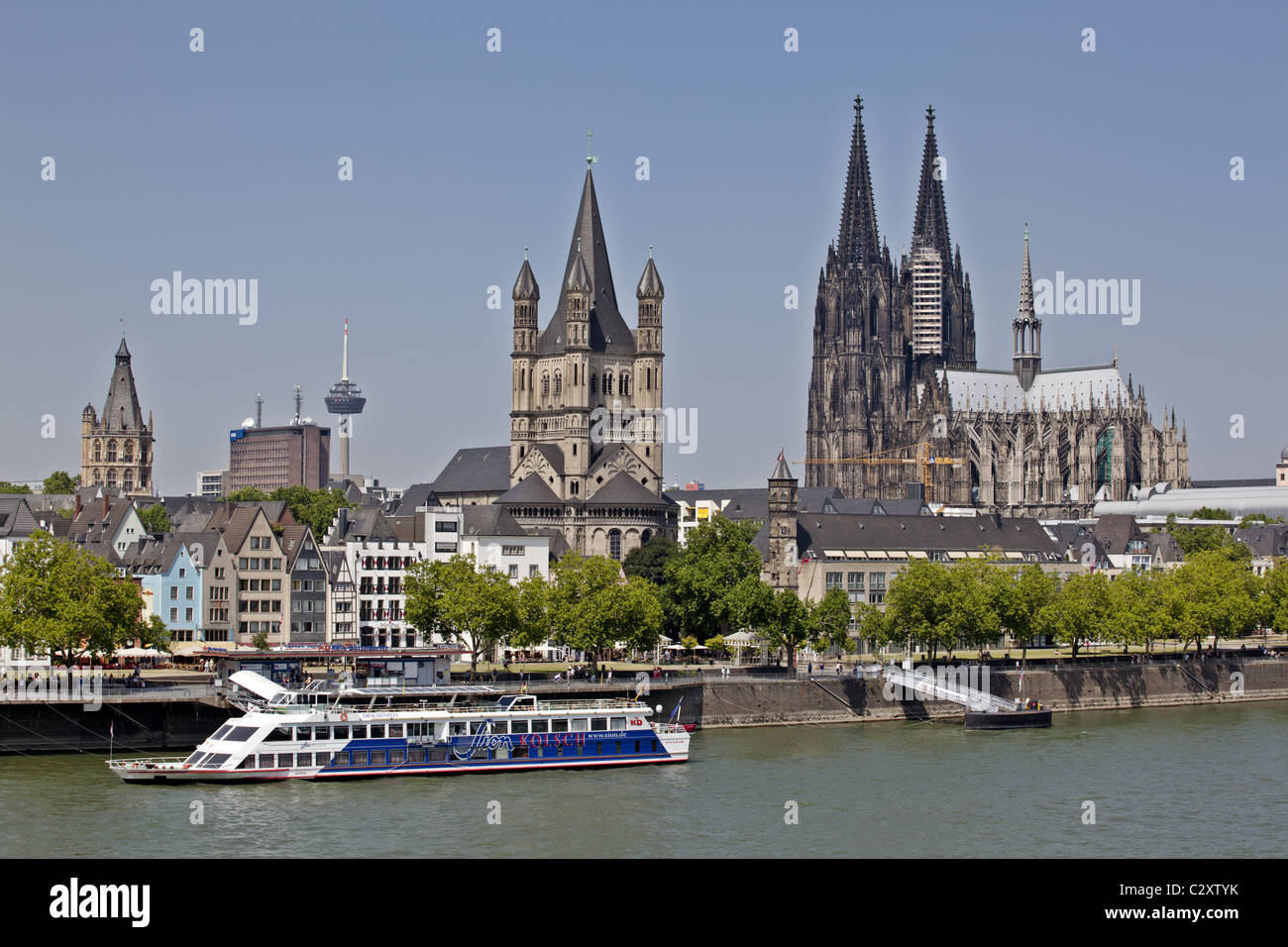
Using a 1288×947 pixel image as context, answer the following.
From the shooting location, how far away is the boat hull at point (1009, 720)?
8212 centimetres

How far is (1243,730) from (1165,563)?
72936mm

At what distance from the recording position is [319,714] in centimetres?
6475

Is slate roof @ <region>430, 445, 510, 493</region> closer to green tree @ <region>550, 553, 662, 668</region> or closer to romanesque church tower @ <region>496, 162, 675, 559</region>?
romanesque church tower @ <region>496, 162, 675, 559</region>

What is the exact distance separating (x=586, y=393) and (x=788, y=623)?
46.8m

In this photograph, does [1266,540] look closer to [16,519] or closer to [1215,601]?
[1215,601]

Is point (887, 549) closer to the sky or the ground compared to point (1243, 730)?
closer to the sky

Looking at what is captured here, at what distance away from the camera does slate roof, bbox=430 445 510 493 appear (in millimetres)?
150250

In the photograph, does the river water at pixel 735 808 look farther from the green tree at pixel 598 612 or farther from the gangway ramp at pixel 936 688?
the green tree at pixel 598 612

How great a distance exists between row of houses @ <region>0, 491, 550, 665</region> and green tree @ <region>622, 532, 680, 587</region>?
1057 cm

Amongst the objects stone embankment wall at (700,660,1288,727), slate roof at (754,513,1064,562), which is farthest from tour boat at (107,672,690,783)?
slate roof at (754,513,1064,562)

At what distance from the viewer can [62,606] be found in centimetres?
7738

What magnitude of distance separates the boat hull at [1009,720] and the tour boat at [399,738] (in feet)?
55.2
